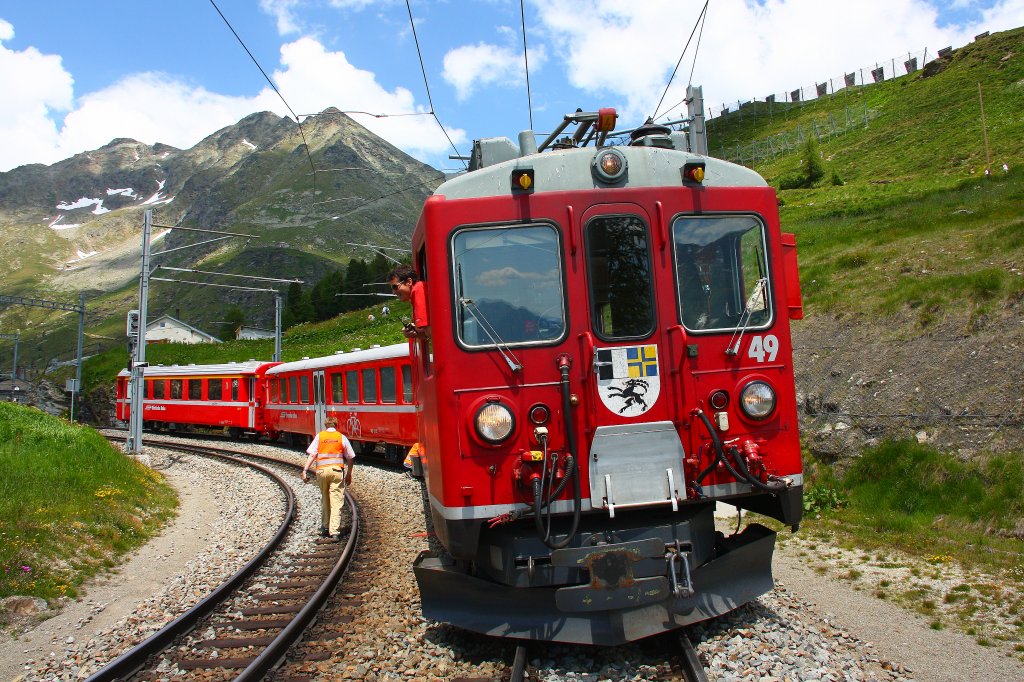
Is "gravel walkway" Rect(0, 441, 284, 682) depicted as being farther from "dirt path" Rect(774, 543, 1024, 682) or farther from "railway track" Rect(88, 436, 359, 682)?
"dirt path" Rect(774, 543, 1024, 682)

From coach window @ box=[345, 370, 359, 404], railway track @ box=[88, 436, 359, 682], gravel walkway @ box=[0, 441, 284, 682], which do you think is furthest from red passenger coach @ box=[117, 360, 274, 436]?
railway track @ box=[88, 436, 359, 682]

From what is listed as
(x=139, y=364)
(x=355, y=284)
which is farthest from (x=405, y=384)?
(x=355, y=284)

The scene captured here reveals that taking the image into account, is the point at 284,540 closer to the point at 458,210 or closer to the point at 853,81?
the point at 458,210

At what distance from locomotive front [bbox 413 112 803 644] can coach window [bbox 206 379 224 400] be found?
27385mm

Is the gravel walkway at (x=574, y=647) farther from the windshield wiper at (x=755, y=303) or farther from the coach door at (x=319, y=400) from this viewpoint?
the coach door at (x=319, y=400)

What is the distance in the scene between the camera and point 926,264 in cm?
1386

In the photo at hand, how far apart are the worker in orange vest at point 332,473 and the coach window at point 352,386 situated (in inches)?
343

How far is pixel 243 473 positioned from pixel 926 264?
15537 mm

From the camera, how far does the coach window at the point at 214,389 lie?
102ft

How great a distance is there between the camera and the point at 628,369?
5488mm

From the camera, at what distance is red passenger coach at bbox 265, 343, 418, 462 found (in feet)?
55.1

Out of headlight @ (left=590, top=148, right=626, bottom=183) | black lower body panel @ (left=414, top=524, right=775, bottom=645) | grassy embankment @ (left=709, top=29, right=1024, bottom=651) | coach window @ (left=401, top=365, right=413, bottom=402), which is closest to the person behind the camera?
black lower body panel @ (left=414, top=524, right=775, bottom=645)

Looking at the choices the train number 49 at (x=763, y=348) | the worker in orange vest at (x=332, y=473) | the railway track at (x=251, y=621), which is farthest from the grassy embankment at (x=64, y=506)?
the train number 49 at (x=763, y=348)

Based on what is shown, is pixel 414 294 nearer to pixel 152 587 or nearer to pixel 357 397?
pixel 152 587
